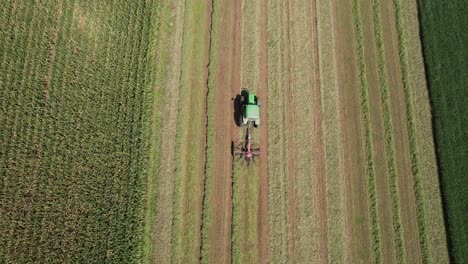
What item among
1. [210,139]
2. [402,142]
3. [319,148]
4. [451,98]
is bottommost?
[319,148]

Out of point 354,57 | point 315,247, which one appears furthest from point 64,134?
point 354,57

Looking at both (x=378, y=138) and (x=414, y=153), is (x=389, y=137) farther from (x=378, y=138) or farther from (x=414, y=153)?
(x=414, y=153)

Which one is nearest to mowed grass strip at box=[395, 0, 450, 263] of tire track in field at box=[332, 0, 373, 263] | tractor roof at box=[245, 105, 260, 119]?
tire track in field at box=[332, 0, 373, 263]

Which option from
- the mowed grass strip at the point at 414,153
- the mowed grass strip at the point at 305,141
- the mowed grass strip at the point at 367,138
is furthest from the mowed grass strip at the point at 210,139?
the mowed grass strip at the point at 414,153

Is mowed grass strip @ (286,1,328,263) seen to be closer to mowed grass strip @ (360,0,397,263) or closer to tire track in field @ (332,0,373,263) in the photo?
tire track in field @ (332,0,373,263)

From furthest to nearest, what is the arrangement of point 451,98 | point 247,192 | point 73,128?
point 451,98, point 247,192, point 73,128

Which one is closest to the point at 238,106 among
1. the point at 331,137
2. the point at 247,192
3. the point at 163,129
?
the point at 163,129

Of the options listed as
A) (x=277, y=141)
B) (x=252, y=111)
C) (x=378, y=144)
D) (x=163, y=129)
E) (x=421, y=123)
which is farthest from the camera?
(x=421, y=123)
